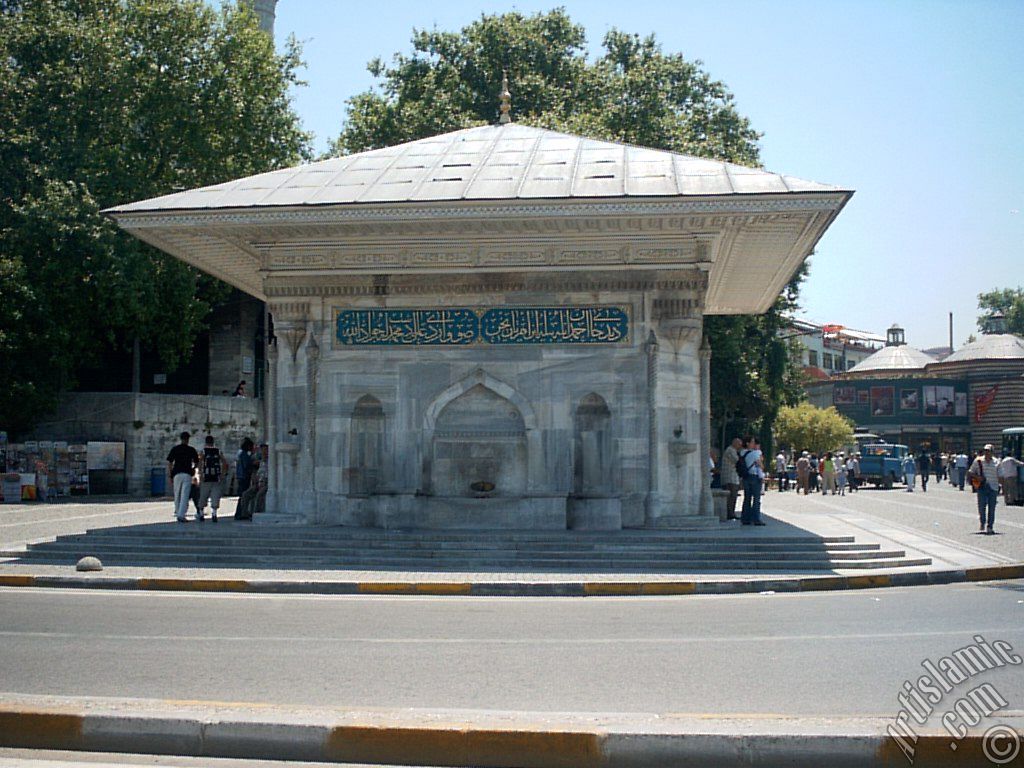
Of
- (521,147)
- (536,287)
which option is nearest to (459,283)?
(536,287)

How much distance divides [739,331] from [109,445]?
73.7 feet

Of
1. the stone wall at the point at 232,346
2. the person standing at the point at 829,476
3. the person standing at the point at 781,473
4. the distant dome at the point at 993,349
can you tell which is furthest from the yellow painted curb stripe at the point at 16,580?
the distant dome at the point at 993,349

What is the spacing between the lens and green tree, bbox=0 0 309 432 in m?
33.2

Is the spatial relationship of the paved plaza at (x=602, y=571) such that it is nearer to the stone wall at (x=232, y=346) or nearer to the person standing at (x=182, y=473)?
the person standing at (x=182, y=473)

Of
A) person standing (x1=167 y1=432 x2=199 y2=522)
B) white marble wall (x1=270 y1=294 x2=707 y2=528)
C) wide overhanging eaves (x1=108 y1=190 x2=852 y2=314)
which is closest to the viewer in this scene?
wide overhanging eaves (x1=108 y1=190 x2=852 y2=314)

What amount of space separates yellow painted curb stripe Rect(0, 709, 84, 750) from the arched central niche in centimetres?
1241

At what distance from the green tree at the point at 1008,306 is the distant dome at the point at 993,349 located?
27.0 m

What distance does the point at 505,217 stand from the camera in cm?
1745

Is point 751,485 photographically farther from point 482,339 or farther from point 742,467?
point 482,339

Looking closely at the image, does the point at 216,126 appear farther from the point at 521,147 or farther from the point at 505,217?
the point at 505,217

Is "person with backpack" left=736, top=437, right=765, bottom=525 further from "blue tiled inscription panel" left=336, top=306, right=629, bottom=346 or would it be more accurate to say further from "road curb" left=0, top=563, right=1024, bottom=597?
"road curb" left=0, top=563, right=1024, bottom=597

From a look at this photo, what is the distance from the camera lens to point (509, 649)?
883 cm

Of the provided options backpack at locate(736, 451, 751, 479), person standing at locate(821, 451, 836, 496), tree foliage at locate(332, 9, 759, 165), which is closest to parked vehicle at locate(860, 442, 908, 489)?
person standing at locate(821, 451, 836, 496)

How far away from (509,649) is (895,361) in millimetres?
81703
